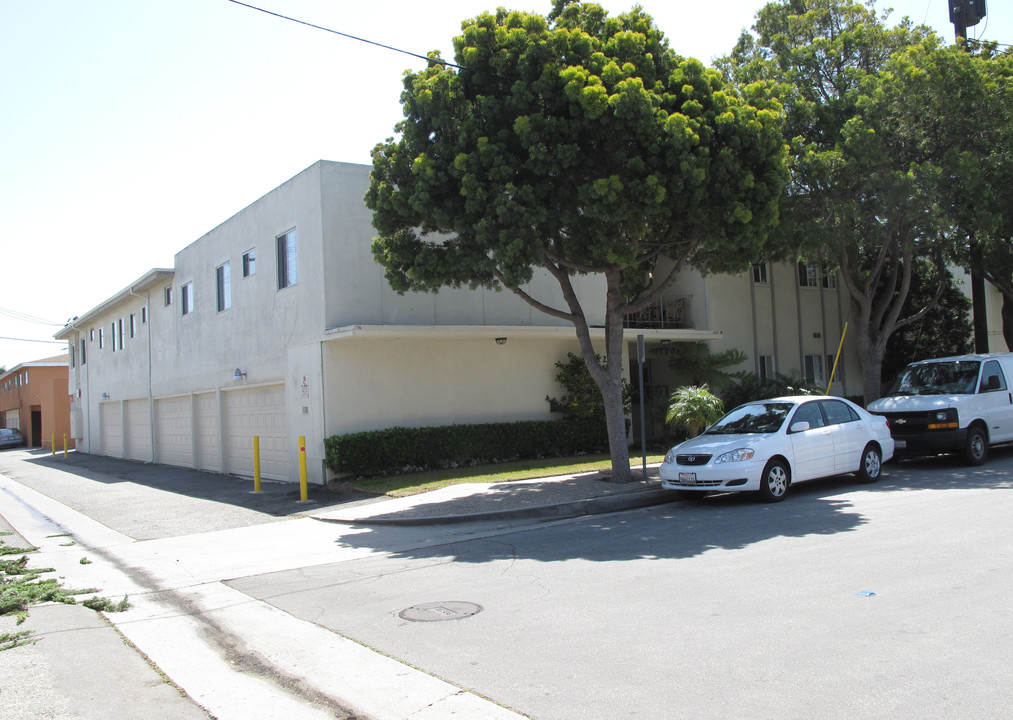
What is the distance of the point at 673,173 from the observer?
37.2 feet

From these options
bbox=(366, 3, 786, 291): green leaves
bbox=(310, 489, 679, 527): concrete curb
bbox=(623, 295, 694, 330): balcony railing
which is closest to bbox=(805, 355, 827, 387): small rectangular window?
bbox=(623, 295, 694, 330): balcony railing

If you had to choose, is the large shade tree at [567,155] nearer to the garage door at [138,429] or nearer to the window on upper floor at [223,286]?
the window on upper floor at [223,286]

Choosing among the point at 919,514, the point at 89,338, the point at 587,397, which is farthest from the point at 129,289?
the point at 919,514

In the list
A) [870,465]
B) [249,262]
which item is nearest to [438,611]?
[870,465]

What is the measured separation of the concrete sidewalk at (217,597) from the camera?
15.4ft

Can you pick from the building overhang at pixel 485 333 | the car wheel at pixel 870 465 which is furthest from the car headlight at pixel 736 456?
the building overhang at pixel 485 333

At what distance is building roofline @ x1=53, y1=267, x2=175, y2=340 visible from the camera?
2417 cm

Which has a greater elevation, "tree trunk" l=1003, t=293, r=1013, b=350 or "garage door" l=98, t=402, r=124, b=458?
"tree trunk" l=1003, t=293, r=1013, b=350

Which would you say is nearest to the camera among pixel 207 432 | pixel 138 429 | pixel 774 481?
pixel 774 481

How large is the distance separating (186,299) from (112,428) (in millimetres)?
11259

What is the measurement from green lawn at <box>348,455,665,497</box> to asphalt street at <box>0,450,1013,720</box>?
2.77 m

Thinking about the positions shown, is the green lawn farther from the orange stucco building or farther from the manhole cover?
the orange stucco building

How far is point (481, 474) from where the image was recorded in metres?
15.3

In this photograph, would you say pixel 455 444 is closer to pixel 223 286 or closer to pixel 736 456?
pixel 736 456
